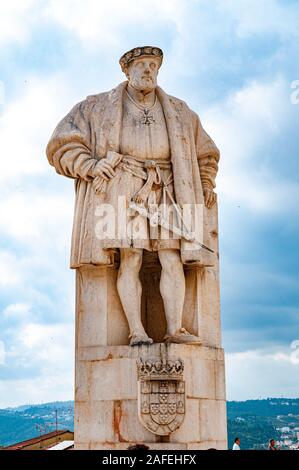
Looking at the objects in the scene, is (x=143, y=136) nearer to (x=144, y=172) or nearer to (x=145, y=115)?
(x=145, y=115)

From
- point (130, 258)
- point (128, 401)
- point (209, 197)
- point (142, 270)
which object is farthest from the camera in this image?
point (209, 197)

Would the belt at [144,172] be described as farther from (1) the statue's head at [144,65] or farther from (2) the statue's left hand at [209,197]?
(1) the statue's head at [144,65]

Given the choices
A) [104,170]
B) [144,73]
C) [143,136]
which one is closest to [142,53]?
[144,73]

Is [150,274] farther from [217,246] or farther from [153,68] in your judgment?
[153,68]

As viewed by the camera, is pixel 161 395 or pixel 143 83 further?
pixel 143 83

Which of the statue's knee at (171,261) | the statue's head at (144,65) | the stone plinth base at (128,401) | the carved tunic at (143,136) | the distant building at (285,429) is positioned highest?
the statue's head at (144,65)

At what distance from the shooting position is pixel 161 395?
11758mm

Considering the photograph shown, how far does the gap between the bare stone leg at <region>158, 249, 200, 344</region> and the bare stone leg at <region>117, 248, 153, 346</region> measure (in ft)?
1.23

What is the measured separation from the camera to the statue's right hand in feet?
41.8

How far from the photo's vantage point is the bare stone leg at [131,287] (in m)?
12.5

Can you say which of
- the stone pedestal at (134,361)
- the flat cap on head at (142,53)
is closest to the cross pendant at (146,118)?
the flat cap on head at (142,53)

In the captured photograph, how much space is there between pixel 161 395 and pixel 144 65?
17.0 feet

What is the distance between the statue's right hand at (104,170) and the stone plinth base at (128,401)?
2622 mm
